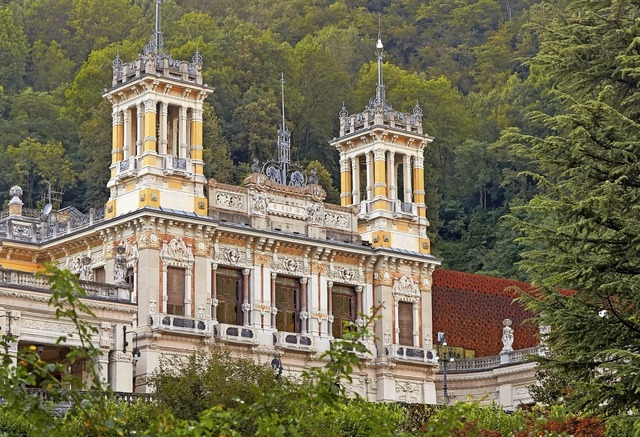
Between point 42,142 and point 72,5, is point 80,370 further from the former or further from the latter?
point 72,5

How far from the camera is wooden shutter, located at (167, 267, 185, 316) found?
6144 cm

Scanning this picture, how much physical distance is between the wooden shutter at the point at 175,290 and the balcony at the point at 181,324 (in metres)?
0.67

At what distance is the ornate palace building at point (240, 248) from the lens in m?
61.4

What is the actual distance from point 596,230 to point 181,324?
2970 centimetres

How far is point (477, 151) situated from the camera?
99750 mm

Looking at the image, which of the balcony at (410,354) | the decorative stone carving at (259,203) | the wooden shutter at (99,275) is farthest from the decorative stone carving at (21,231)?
the balcony at (410,354)

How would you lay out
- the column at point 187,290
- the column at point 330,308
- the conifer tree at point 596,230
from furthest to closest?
the column at point 330,308
the column at point 187,290
the conifer tree at point 596,230

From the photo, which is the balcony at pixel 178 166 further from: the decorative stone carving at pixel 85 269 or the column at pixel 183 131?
the decorative stone carving at pixel 85 269

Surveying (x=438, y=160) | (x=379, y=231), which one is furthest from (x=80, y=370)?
(x=438, y=160)

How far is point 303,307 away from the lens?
66.2 m

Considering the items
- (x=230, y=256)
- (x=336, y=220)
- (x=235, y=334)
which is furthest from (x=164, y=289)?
(x=336, y=220)

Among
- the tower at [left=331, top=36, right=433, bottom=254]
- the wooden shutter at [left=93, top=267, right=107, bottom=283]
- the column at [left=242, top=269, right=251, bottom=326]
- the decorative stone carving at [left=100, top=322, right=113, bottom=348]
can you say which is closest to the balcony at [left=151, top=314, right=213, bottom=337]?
the column at [left=242, top=269, right=251, bottom=326]

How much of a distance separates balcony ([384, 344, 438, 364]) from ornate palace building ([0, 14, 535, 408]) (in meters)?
0.06

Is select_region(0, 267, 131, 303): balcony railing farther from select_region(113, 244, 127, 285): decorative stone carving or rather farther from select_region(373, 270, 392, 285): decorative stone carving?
select_region(373, 270, 392, 285): decorative stone carving
